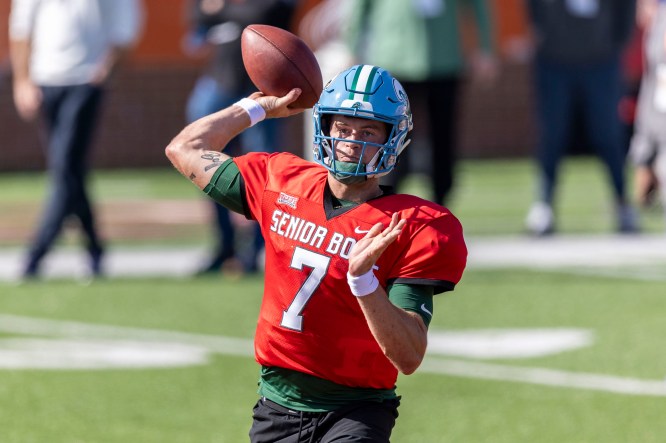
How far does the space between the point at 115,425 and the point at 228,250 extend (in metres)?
4.48

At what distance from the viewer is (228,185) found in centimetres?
500

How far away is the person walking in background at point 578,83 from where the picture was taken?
12.9 meters

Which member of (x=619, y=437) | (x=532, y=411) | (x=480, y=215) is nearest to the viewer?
(x=619, y=437)

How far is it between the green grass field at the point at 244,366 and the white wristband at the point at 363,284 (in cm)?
220

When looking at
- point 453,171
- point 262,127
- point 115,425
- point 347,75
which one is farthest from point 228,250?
point 347,75

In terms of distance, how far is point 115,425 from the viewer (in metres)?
6.52

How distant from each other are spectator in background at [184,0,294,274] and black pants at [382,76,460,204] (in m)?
1.07

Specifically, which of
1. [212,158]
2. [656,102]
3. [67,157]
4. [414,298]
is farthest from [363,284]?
[67,157]

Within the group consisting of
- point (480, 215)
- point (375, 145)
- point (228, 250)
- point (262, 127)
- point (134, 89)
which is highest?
point (375, 145)

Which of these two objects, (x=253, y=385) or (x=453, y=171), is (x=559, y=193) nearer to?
(x=453, y=171)

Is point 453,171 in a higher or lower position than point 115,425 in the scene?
lower

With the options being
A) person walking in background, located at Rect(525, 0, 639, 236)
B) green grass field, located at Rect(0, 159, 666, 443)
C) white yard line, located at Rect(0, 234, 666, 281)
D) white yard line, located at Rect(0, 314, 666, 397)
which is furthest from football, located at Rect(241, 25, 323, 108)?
person walking in background, located at Rect(525, 0, 639, 236)

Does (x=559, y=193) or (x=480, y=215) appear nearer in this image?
(x=480, y=215)

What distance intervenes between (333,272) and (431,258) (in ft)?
1.07
